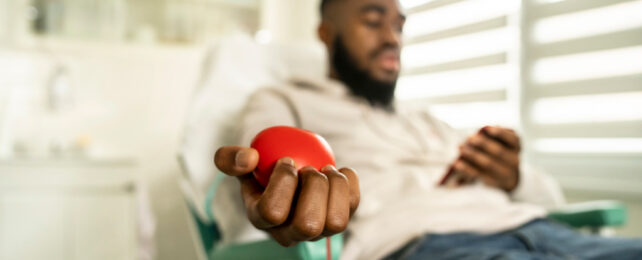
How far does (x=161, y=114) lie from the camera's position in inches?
67.1

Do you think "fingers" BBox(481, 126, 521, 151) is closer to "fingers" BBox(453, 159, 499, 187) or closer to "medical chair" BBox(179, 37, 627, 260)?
"fingers" BBox(453, 159, 499, 187)

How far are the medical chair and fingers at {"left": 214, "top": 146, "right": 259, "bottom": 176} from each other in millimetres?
232

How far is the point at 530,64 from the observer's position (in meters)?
0.40

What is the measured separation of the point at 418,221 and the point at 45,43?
1.48 m

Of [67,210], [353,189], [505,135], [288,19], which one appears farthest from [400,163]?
[288,19]

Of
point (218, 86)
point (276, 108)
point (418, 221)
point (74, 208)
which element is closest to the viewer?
point (276, 108)

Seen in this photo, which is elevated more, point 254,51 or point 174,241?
point 254,51

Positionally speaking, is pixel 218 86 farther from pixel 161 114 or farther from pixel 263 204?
pixel 161 114

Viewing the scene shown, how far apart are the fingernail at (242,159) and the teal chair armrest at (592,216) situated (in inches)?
26.8

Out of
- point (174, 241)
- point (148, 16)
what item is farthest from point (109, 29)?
point (174, 241)

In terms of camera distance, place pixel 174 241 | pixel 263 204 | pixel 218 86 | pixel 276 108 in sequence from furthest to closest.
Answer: pixel 174 241, pixel 218 86, pixel 276 108, pixel 263 204

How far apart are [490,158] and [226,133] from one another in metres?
0.37

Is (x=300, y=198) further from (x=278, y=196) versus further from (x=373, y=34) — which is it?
(x=373, y=34)

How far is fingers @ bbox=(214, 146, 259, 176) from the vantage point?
196 mm
